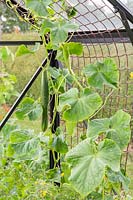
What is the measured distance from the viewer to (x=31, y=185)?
130 centimetres

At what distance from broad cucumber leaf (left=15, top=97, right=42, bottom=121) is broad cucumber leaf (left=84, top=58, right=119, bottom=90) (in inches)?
9.6

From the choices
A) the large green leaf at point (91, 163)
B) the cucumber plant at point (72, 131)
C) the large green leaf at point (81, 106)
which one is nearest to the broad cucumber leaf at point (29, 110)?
the cucumber plant at point (72, 131)

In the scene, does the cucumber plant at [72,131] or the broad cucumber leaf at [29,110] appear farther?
the broad cucumber leaf at [29,110]

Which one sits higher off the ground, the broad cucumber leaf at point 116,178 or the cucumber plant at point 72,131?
the cucumber plant at point 72,131

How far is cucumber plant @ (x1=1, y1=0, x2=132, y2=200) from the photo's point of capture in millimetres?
767

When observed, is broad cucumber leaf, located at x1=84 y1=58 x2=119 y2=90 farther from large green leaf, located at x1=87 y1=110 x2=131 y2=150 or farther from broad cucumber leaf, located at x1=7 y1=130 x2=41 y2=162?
broad cucumber leaf, located at x1=7 y1=130 x2=41 y2=162

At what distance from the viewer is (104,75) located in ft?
3.09

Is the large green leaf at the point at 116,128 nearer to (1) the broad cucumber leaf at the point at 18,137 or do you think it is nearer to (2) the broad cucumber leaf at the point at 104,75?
(2) the broad cucumber leaf at the point at 104,75

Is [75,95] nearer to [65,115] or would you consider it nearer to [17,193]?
[65,115]

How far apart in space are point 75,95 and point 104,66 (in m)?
0.11

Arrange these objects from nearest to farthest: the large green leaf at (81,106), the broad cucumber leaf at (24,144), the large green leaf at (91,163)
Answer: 1. the large green leaf at (91,163)
2. the large green leaf at (81,106)
3. the broad cucumber leaf at (24,144)

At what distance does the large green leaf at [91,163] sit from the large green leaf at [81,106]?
0.09 meters

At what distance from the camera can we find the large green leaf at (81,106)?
88 cm

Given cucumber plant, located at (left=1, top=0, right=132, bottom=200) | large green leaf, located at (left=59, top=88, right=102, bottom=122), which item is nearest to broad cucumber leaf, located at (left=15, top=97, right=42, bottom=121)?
cucumber plant, located at (left=1, top=0, right=132, bottom=200)
